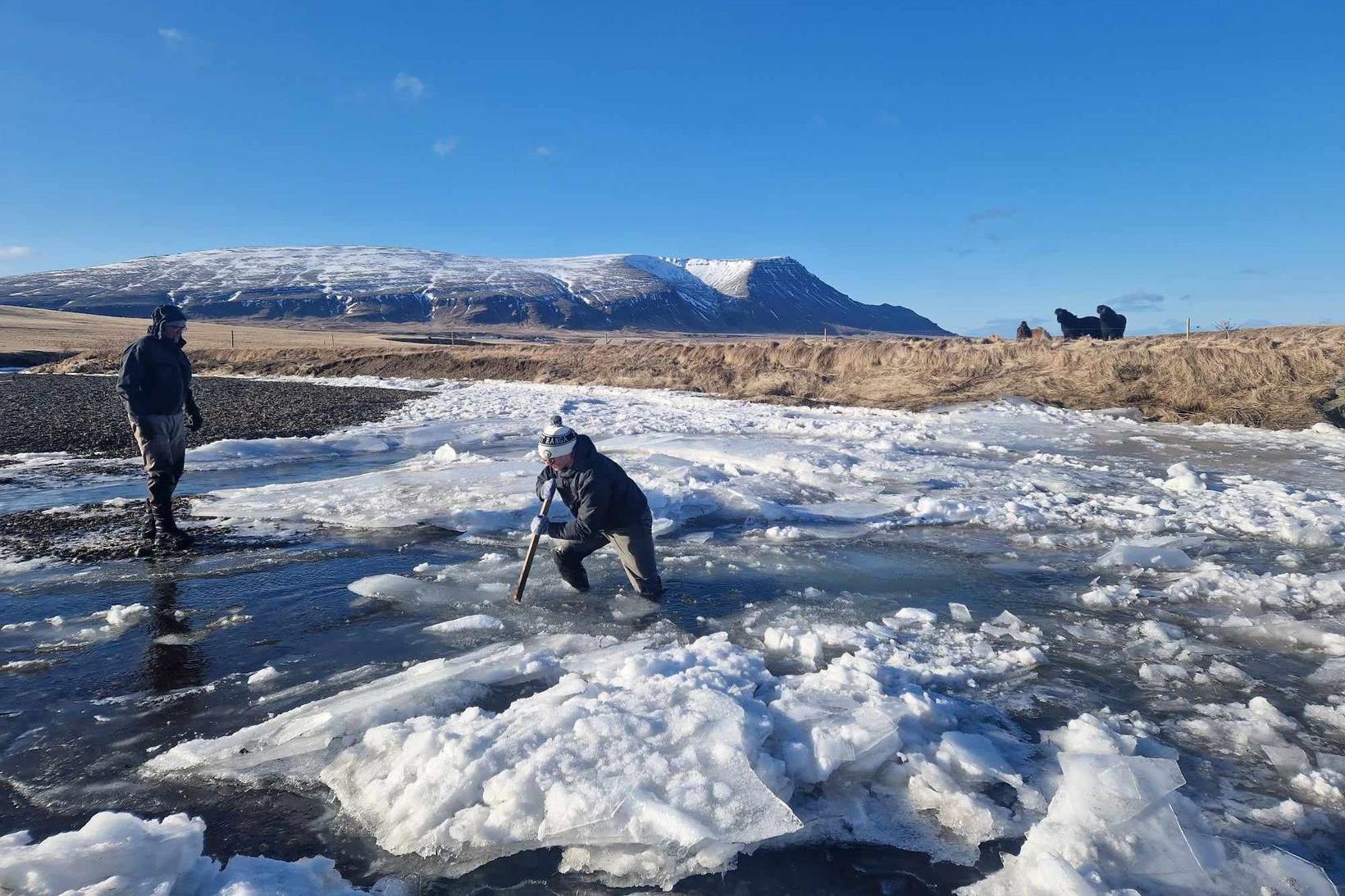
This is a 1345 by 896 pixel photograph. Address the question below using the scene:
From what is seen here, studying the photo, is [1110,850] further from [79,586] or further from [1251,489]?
[1251,489]

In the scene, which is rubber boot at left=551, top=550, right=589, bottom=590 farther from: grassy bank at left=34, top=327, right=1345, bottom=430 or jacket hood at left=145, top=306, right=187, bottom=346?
grassy bank at left=34, top=327, right=1345, bottom=430

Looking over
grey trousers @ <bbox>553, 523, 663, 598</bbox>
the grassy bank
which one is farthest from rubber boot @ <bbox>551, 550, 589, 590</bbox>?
the grassy bank

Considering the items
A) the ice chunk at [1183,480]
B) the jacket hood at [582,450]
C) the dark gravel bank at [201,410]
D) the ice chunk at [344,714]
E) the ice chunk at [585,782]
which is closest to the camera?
the ice chunk at [585,782]

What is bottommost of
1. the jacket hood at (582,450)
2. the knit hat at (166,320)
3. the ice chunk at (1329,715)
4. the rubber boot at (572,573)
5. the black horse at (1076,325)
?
the rubber boot at (572,573)

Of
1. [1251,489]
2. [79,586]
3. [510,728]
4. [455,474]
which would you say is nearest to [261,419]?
[455,474]

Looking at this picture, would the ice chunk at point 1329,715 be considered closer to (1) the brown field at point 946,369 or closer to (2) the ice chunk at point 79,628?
(2) the ice chunk at point 79,628

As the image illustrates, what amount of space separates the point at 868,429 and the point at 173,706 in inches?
495

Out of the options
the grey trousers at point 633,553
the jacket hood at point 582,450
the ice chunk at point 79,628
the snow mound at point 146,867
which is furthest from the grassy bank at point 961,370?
the snow mound at point 146,867

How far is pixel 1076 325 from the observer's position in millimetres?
25453

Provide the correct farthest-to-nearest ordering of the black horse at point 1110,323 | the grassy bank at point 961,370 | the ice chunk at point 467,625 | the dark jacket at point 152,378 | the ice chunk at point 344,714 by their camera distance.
Answer: the black horse at point 1110,323 → the grassy bank at point 961,370 → the dark jacket at point 152,378 → the ice chunk at point 467,625 → the ice chunk at point 344,714

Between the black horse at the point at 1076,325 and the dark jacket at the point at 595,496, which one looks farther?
the black horse at the point at 1076,325

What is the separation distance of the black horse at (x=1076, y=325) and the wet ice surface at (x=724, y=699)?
18.8 metres

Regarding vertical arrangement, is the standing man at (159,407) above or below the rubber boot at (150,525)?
above

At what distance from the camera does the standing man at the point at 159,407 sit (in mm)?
6258
